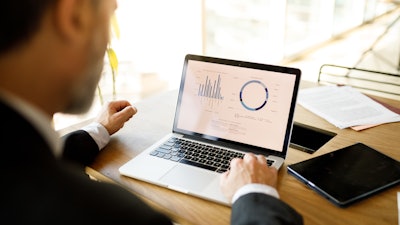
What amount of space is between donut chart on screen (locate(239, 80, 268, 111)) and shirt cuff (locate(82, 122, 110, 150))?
0.48 metres

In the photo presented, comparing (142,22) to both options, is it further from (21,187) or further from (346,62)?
(346,62)

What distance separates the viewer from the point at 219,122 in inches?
49.3

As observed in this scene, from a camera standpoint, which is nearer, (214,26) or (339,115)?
(339,115)

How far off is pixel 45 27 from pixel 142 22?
223 centimetres

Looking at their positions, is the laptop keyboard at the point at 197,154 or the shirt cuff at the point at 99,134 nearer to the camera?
the laptop keyboard at the point at 197,154

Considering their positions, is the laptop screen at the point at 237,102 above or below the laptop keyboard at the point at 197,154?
above

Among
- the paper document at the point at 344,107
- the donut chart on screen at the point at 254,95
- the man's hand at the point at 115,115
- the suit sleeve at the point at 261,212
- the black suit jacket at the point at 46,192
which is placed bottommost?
the suit sleeve at the point at 261,212

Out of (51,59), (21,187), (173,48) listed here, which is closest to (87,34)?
(51,59)

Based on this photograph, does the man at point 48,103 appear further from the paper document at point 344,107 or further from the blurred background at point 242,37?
the paper document at point 344,107

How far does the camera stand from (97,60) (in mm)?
667

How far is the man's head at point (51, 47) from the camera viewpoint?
51cm

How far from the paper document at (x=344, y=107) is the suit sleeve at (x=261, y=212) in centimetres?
65

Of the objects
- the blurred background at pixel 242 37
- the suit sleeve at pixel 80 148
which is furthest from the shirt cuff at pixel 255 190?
the suit sleeve at pixel 80 148

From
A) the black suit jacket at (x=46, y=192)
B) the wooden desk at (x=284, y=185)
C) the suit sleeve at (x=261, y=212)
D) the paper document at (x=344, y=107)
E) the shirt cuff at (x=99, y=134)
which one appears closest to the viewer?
the black suit jacket at (x=46, y=192)
